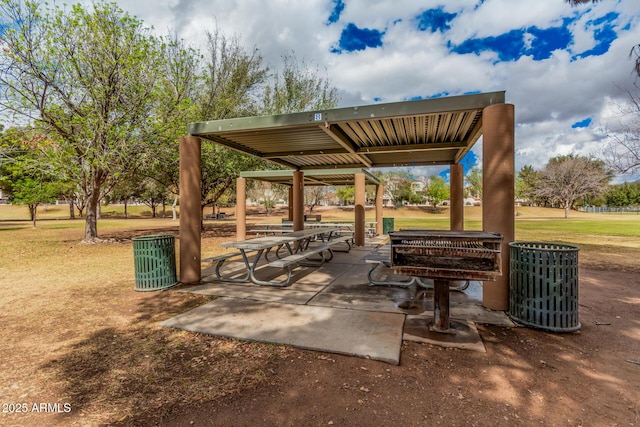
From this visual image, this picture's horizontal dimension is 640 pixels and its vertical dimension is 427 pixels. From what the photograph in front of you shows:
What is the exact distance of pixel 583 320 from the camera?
4090 millimetres

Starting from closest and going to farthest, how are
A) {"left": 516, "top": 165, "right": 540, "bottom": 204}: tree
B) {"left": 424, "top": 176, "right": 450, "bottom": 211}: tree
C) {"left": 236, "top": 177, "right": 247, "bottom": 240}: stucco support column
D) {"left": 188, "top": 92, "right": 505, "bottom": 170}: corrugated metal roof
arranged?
{"left": 188, "top": 92, "right": 505, "bottom": 170}: corrugated metal roof, {"left": 236, "top": 177, "right": 247, "bottom": 240}: stucco support column, {"left": 424, "top": 176, "right": 450, "bottom": 211}: tree, {"left": 516, "top": 165, "right": 540, "bottom": 204}: tree

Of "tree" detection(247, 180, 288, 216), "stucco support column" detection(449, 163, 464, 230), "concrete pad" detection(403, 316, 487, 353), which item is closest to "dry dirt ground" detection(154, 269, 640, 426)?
"concrete pad" detection(403, 316, 487, 353)

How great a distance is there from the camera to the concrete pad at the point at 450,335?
131 inches

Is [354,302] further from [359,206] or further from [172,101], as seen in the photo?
[172,101]

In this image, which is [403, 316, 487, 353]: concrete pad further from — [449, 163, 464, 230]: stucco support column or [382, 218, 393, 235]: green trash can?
[382, 218, 393, 235]: green trash can

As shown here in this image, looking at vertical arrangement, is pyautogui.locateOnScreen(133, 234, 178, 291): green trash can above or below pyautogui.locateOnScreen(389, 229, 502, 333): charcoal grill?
below

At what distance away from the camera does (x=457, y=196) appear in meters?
9.80

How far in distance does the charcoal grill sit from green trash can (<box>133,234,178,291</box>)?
4.39m

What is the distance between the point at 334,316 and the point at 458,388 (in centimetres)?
187

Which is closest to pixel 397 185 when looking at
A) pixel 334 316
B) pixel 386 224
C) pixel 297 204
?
pixel 386 224

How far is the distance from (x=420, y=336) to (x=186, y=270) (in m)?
4.54

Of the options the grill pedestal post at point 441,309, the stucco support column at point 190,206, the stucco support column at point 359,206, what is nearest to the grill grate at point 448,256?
the grill pedestal post at point 441,309

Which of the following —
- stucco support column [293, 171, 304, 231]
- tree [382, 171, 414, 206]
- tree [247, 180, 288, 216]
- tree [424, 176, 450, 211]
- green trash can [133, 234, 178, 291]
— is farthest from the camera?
tree [382, 171, 414, 206]

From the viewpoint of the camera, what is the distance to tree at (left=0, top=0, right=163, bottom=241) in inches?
377
